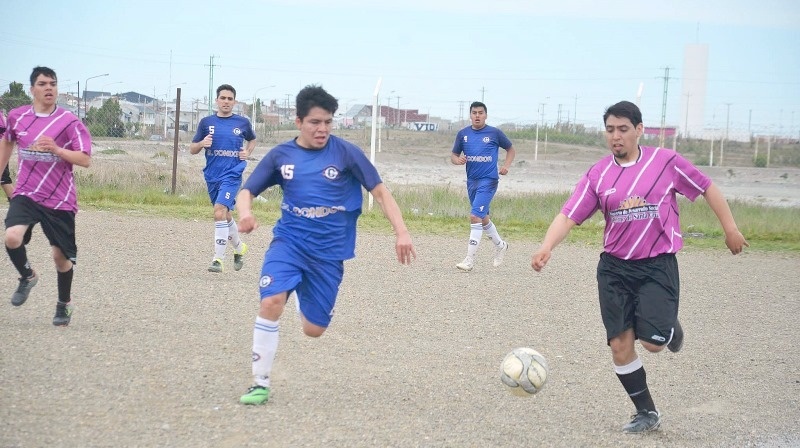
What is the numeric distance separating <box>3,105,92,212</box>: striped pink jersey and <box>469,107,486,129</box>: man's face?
6268mm

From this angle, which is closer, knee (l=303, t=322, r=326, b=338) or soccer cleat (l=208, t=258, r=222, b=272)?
knee (l=303, t=322, r=326, b=338)

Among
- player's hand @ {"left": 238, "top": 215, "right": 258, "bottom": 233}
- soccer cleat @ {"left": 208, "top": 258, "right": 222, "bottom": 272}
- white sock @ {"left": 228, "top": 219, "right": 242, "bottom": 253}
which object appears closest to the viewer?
player's hand @ {"left": 238, "top": 215, "right": 258, "bottom": 233}

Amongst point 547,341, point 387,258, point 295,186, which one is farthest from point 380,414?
point 387,258

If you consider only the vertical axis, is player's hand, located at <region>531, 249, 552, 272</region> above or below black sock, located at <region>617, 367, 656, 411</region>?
above

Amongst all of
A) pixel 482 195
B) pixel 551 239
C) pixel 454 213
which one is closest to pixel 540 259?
pixel 551 239

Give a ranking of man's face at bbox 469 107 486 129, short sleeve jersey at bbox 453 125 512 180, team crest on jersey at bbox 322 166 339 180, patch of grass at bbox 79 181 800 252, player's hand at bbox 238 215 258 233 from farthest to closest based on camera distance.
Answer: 1. patch of grass at bbox 79 181 800 252
2. man's face at bbox 469 107 486 129
3. short sleeve jersey at bbox 453 125 512 180
4. team crest on jersey at bbox 322 166 339 180
5. player's hand at bbox 238 215 258 233

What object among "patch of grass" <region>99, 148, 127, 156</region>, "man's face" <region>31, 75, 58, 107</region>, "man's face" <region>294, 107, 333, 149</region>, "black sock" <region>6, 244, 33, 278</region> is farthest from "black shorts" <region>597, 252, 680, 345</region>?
"patch of grass" <region>99, 148, 127, 156</region>

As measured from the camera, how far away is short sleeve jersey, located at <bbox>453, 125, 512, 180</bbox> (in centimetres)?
1306

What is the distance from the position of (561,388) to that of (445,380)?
0.81m

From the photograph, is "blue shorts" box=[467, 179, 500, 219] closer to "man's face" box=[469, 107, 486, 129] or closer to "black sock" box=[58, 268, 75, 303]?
"man's face" box=[469, 107, 486, 129]

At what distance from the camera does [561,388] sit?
272 inches

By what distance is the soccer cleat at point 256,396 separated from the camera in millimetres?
5977

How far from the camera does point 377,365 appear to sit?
726 centimetres

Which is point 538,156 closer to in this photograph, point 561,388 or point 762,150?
point 762,150
